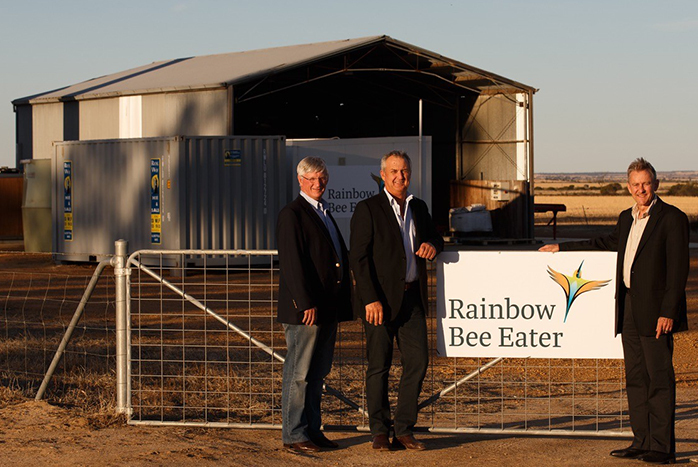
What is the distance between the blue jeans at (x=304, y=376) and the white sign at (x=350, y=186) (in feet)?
55.0

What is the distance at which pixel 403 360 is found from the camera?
21.2 feet

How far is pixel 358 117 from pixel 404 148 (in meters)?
14.4

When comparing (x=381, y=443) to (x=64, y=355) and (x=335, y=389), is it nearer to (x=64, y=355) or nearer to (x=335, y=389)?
(x=335, y=389)

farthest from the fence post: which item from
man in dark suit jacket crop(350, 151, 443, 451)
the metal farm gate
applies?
man in dark suit jacket crop(350, 151, 443, 451)

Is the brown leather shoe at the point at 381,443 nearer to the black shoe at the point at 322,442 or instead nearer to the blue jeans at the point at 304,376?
the black shoe at the point at 322,442

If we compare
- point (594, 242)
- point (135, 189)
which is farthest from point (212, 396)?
point (135, 189)

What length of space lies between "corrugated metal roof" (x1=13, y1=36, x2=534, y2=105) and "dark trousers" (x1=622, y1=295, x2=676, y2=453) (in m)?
20.4

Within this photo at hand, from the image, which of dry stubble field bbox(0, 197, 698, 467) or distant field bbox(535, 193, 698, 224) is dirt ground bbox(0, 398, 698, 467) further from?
distant field bbox(535, 193, 698, 224)

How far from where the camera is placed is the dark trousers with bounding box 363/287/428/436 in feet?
20.7

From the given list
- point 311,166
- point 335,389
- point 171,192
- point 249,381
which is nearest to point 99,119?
point 171,192

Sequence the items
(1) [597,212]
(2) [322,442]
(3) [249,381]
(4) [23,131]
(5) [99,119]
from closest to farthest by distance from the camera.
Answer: (2) [322,442] → (3) [249,381] → (5) [99,119] → (4) [23,131] → (1) [597,212]

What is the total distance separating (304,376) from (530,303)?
1631 millimetres

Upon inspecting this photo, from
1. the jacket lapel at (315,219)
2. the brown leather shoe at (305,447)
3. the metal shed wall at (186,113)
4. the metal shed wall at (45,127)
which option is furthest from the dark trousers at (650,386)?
the metal shed wall at (45,127)

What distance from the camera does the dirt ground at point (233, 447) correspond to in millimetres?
6242
